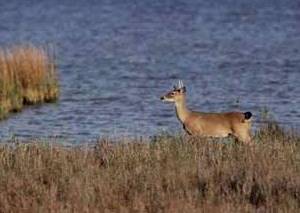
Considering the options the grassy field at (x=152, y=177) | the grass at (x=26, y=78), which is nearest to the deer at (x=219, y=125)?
the grassy field at (x=152, y=177)

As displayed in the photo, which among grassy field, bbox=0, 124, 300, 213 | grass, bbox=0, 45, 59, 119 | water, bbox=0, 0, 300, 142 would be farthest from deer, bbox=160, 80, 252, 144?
grass, bbox=0, 45, 59, 119

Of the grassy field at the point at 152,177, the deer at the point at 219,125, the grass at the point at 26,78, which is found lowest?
the grassy field at the point at 152,177

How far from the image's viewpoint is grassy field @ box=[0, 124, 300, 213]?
9.40 meters

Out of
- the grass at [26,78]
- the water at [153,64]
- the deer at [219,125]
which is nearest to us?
the deer at [219,125]

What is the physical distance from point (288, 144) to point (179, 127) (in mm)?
6949

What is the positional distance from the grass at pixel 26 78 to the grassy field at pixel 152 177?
1099 cm

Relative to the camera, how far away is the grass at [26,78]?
938 inches

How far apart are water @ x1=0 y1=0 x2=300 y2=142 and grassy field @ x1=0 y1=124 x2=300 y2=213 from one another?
228 inches

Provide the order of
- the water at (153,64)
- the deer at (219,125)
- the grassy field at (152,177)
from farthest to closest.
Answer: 1. the water at (153,64)
2. the deer at (219,125)
3. the grassy field at (152,177)

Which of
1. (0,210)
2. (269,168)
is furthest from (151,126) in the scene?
(0,210)

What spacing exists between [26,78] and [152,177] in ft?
46.9

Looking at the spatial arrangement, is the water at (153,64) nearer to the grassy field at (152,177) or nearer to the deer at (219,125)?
the deer at (219,125)

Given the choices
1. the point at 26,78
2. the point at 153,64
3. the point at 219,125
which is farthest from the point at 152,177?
the point at 153,64

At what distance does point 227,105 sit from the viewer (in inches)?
917
